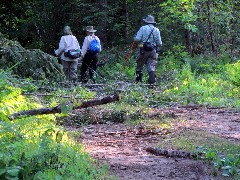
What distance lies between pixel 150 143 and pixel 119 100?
1.49 metres

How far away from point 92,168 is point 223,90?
29.4 feet

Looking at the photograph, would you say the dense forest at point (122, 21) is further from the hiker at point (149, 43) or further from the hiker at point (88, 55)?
the hiker at point (88, 55)

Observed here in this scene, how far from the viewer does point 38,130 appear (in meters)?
6.89

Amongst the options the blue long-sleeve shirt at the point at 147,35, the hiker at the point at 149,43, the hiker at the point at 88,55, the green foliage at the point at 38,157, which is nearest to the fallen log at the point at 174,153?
the green foliage at the point at 38,157

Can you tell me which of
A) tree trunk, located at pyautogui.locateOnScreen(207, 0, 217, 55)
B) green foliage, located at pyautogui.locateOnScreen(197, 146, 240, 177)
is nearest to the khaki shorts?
tree trunk, located at pyautogui.locateOnScreen(207, 0, 217, 55)

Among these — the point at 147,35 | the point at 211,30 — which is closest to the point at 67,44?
the point at 147,35

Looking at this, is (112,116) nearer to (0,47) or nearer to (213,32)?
(0,47)

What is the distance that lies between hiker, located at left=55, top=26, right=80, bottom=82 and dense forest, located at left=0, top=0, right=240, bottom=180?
2.20 feet

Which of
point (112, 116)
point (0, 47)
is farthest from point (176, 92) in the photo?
point (0, 47)

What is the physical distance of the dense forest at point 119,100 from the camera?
548cm

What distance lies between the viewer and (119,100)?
827 cm

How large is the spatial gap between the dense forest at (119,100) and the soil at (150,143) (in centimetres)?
2

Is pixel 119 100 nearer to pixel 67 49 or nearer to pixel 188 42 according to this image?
pixel 67 49

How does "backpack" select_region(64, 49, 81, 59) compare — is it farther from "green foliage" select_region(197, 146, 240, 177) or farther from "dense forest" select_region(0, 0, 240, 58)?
"green foliage" select_region(197, 146, 240, 177)
